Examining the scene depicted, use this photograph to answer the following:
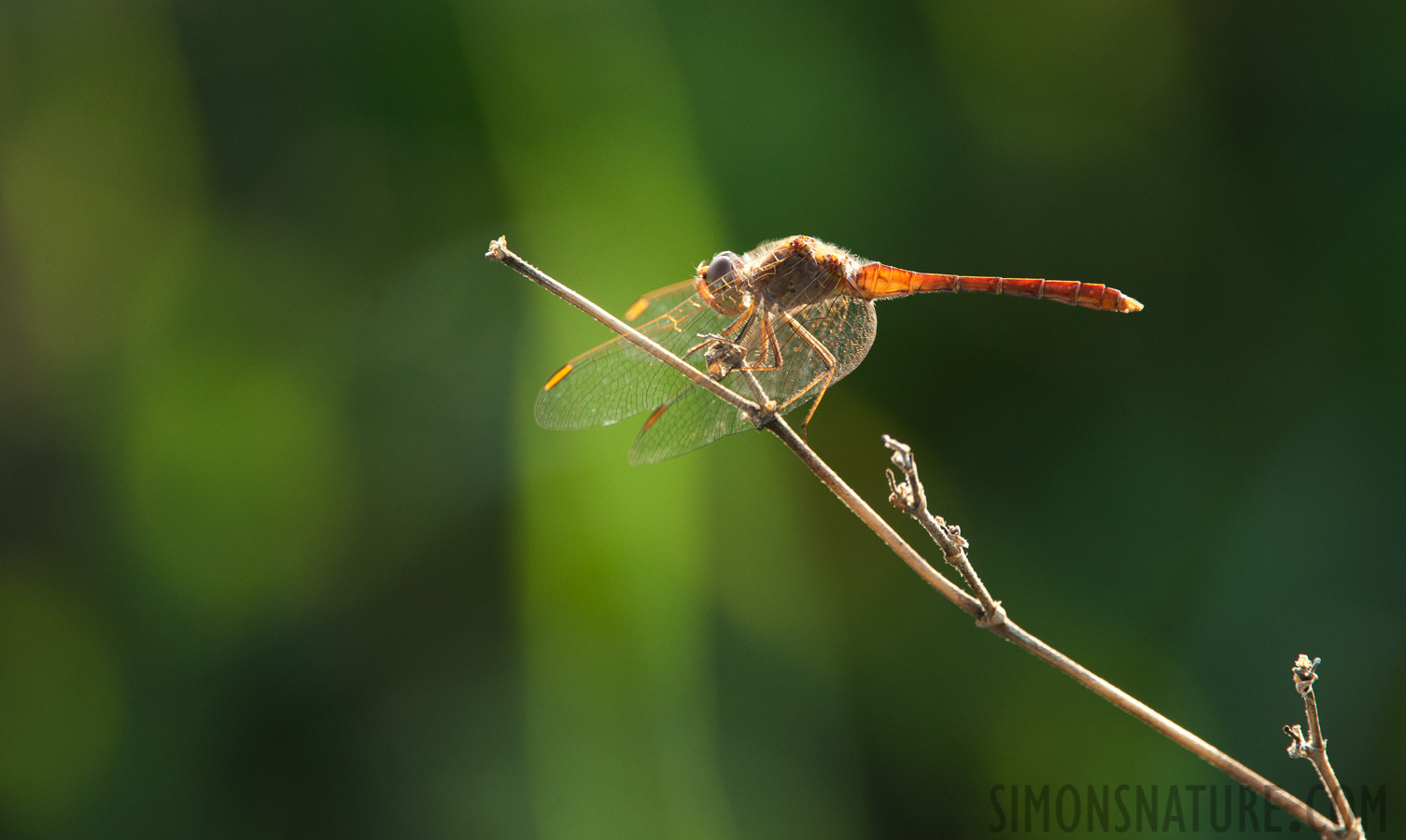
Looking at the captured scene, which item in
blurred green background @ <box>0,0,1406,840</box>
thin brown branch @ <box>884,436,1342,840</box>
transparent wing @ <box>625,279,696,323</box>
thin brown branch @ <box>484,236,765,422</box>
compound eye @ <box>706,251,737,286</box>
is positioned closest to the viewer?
thin brown branch @ <box>884,436,1342,840</box>

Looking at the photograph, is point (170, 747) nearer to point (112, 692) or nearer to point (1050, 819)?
point (112, 692)

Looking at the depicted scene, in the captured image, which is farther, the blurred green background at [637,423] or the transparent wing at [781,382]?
the blurred green background at [637,423]

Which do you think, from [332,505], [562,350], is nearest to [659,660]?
[562,350]

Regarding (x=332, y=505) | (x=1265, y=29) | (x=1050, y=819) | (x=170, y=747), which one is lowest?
(x=1050, y=819)

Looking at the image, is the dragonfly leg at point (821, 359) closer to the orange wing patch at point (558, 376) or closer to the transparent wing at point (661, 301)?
the transparent wing at point (661, 301)

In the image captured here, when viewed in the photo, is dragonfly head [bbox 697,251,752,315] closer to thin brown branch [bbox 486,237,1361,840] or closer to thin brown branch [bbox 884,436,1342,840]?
thin brown branch [bbox 486,237,1361,840]

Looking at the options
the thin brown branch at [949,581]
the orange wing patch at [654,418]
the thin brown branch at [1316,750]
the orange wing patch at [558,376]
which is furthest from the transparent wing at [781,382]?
the thin brown branch at [1316,750]

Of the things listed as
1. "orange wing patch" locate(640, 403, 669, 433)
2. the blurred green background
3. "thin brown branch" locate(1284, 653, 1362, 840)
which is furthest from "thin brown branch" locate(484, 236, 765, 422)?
the blurred green background
